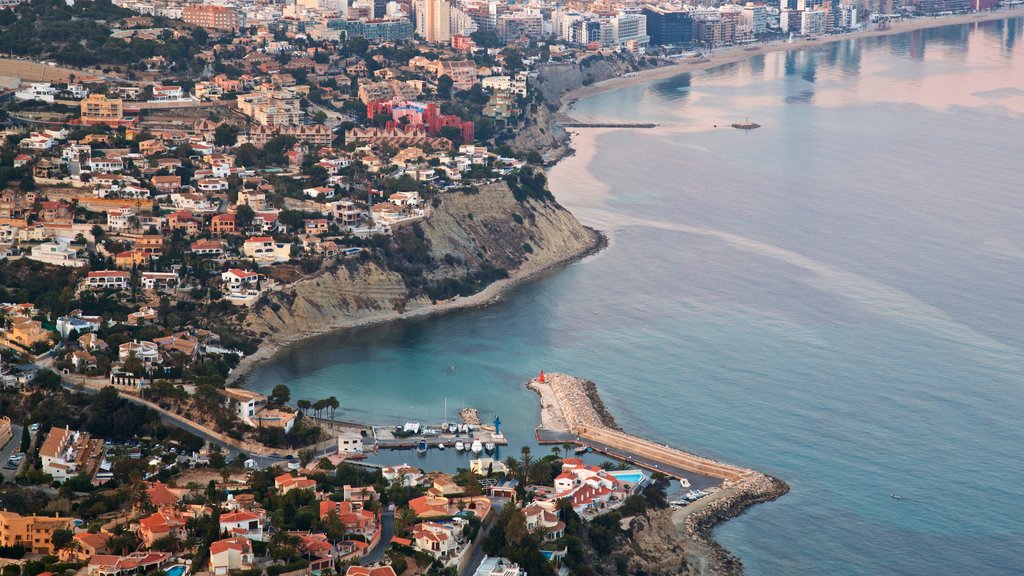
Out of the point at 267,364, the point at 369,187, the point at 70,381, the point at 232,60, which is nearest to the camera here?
the point at 70,381

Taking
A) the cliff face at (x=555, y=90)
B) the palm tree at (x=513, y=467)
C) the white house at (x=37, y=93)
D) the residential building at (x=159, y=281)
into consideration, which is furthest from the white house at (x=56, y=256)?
the cliff face at (x=555, y=90)

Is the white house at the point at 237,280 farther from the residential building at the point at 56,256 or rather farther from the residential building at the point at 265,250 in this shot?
the residential building at the point at 56,256

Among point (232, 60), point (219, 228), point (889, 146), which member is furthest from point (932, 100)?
point (219, 228)

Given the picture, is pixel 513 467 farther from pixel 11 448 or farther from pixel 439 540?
pixel 11 448

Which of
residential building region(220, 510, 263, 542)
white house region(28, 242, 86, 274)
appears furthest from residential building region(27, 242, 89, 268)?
residential building region(220, 510, 263, 542)

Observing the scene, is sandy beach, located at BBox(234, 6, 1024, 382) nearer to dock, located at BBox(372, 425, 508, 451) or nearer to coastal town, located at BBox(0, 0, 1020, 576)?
coastal town, located at BBox(0, 0, 1020, 576)

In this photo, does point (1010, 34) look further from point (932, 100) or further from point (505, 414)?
point (505, 414)
